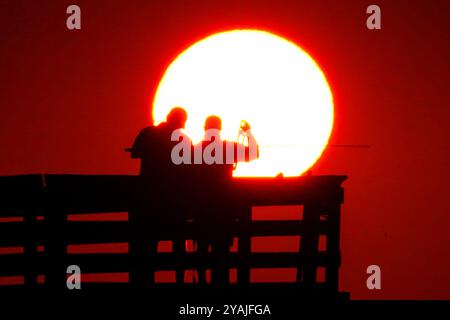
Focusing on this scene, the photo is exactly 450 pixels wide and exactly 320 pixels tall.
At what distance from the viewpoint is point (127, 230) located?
6688 millimetres

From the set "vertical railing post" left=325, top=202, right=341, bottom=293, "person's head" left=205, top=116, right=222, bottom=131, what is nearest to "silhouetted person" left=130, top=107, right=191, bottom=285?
"person's head" left=205, top=116, right=222, bottom=131

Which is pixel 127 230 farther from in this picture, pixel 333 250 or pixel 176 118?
pixel 333 250

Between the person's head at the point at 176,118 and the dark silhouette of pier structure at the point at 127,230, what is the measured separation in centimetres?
122

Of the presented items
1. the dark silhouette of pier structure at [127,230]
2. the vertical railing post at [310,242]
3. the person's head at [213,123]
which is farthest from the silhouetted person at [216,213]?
the vertical railing post at [310,242]

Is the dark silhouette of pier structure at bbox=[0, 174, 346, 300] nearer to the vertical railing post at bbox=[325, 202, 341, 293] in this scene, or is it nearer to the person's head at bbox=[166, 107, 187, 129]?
the vertical railing post at bbox=[325, 202, 341, 293]

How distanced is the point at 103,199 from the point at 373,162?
850 cm

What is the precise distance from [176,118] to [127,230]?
1.53 metres

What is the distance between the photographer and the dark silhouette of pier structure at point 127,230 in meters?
6.46

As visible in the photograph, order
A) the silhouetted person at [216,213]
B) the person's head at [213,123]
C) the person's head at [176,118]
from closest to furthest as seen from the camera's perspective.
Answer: the silhouetted person at [216,213] < the person's head at [213,123] < the person's head at [176,118]

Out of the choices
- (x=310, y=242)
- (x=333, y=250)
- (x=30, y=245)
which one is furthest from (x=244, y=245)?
(x=30, y=245)

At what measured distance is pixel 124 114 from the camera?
45.8 ft

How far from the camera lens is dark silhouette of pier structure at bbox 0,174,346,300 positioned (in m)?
6.46

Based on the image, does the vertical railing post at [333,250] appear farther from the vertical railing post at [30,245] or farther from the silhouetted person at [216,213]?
the vertical railing post at [30,245]
